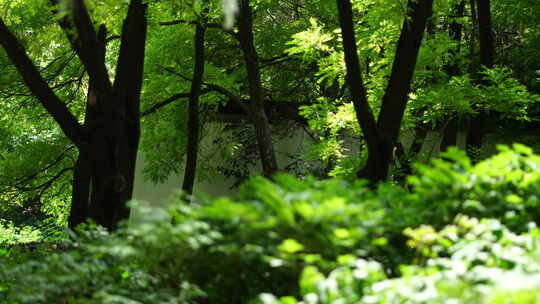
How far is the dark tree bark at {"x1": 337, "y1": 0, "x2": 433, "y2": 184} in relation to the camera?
7039mm

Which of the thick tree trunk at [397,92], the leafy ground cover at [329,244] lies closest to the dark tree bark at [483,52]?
the thick tree trunk at [397,92]

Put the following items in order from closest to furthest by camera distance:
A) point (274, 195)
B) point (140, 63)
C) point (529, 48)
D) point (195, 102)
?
point (274, 195)
point (140, 63)
point (195, 102)
point (529, 48)

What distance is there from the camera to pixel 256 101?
991cm

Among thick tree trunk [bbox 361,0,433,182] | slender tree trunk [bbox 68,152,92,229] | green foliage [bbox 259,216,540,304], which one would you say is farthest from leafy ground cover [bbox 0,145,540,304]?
slender tree trunk [bbox 68,152,92,229]

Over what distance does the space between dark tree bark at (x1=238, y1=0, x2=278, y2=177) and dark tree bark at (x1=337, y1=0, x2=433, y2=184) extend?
2.66 meters

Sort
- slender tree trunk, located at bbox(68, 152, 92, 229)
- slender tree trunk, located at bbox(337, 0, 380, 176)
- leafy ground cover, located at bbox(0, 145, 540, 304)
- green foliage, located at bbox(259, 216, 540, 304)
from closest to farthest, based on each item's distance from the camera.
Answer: green foliage, located at bbox(259, 216, 540, 304) → leafy ground cover, located at bbox(0, 145, 540, 304) → slender tree trunk, located at bbox(337, 0, 380, 176) → slender tree trunk, located at bbox(68, 152, 92, 229)

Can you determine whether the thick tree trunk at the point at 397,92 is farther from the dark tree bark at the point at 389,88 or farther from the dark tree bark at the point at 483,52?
the dark tree bark at the point at 483,52

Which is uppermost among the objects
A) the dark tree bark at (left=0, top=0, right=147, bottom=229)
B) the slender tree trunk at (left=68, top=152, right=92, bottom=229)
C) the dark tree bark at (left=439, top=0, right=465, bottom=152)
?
the dark tree bark at (left=439, top=0, right=465, bottom=152)

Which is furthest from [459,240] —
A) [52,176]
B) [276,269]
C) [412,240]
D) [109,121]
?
[52,176]

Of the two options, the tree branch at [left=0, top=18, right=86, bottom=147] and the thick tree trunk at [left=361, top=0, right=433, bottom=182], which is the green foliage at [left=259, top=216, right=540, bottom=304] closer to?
the thick tree trunk at [left=361, top=0, right=433, bottom=182]

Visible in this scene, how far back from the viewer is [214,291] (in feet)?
12.2

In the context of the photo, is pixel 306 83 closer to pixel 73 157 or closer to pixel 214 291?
pixel 73 157

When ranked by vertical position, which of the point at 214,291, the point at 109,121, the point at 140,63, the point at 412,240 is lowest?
the point at 214,291

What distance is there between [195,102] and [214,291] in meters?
7.41
